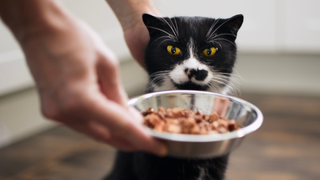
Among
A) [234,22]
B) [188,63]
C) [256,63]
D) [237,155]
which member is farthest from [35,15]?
[256,63]

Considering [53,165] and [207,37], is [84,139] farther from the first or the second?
[207,37]

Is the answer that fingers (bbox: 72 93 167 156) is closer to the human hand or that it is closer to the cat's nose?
the human hand

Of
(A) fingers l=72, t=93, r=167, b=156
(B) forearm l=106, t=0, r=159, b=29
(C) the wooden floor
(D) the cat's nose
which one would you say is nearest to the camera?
(A) fingers l=72, t=93, r=167, b=156

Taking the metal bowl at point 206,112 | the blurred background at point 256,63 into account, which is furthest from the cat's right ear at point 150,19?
the blurred background at point 256,63

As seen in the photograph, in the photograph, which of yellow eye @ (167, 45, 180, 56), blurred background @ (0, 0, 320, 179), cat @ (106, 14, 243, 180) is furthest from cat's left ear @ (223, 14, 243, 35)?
blurred background @ (0, 0, 320, 179)

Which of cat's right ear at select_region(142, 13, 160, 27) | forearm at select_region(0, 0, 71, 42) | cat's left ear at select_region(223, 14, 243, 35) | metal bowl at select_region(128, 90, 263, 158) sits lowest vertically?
metal bowl at select_region(128, 90, 263, 158)

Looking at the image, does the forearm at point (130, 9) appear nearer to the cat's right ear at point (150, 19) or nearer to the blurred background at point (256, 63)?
the cat's right ear at point (150, 19)
